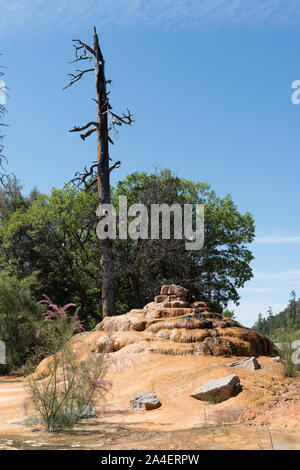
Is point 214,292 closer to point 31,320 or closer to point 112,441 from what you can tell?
point 31,320

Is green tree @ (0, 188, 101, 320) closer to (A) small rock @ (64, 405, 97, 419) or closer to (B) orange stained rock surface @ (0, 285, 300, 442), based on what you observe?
(B) orange stained rock surface @ (0, 285, 300, 442)

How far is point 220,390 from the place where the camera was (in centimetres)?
880

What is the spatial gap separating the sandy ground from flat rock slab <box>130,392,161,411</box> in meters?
0.13

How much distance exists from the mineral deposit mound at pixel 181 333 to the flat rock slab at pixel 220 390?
2525mm

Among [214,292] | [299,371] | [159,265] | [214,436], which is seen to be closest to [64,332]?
[214,436]

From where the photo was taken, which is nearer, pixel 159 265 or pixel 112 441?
pixel 112 441

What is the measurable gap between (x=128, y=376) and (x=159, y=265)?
43.7ft

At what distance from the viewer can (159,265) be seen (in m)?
24.1

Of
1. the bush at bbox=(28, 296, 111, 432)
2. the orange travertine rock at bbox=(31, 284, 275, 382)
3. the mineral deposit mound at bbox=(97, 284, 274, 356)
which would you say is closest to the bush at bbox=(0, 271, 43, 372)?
the orange travertine rock at bbox=(31, 284, 275, 382)

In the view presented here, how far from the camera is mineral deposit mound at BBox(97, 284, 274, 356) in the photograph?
38.7 feet

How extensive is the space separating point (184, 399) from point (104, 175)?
12489 millimetres

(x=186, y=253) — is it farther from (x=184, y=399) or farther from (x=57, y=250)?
(x=184, y=399)

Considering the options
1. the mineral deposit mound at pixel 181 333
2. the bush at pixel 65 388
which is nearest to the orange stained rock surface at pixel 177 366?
the mineral deposit mound at pixel 181 333
